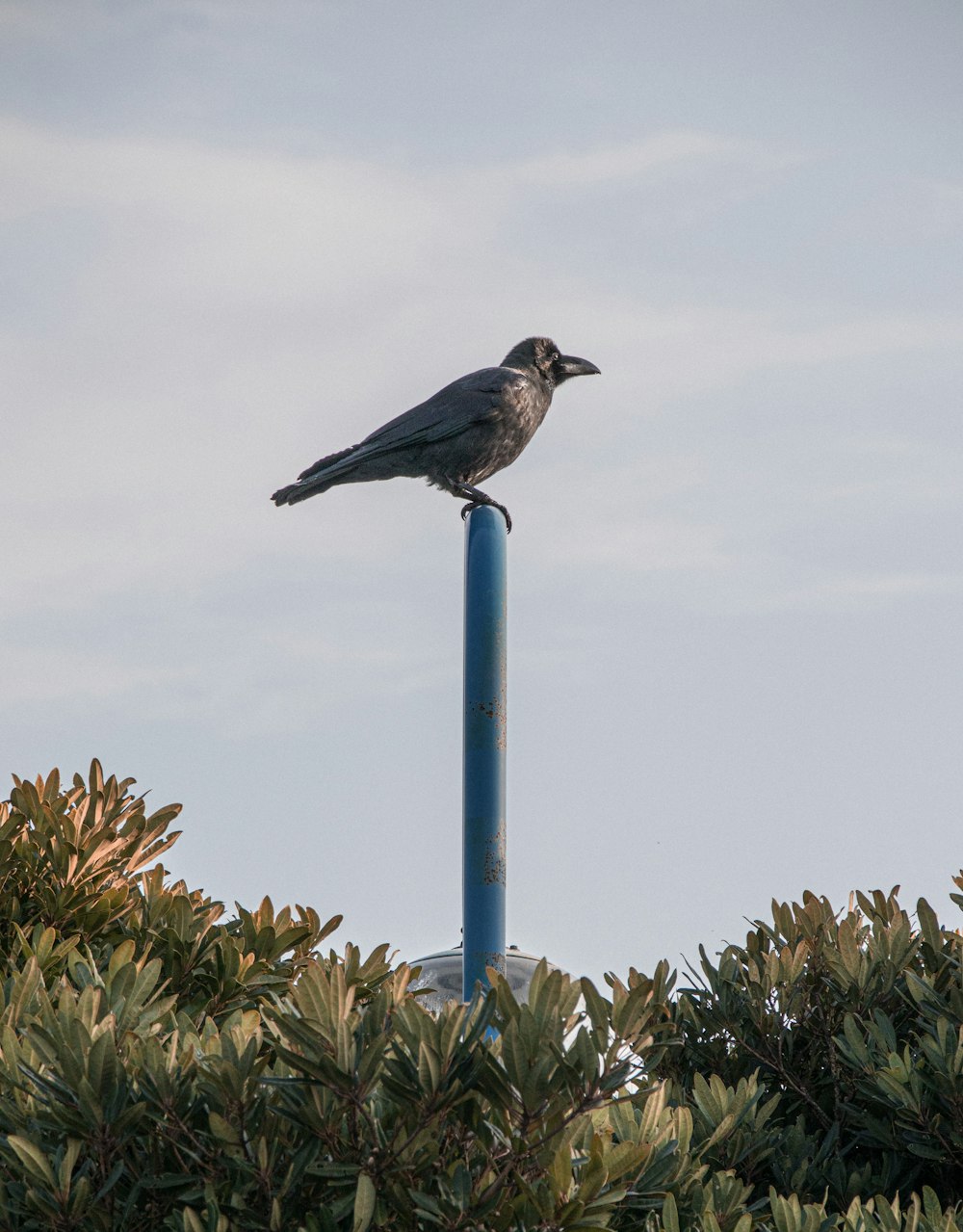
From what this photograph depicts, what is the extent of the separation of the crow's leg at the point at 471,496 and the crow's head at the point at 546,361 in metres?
1.08

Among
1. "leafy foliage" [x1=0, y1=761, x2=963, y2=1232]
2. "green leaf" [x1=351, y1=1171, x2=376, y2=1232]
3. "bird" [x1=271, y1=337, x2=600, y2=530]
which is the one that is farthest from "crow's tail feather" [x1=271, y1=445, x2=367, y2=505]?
"green leaf" [x1=351, y1=1171, x2=376, y2=1232]

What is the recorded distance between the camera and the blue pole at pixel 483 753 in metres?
5.03

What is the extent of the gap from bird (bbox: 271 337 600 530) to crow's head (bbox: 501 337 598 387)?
422 millimetres

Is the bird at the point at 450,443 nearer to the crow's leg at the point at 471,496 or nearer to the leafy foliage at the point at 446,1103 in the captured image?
the crow's leg at the point at 471,496

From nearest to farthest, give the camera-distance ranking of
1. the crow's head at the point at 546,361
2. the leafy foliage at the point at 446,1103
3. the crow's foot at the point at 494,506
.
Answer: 1. the leafy foliage at the point at 446,1103
2. the crow's foot at the point at 494,506
3. the crow's head at the point at 546,361

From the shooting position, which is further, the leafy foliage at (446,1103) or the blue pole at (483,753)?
the blue pole at (483,753)

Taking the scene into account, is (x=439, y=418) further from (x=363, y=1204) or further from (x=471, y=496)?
(x=363, y=1204)

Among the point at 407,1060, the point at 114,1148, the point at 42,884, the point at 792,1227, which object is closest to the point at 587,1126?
the point at 407,1060

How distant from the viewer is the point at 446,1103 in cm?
279

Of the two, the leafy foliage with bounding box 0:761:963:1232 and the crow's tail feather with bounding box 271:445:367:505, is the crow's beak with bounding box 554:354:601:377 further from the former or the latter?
the leafy foliage with bounding box 0:761:963:1232

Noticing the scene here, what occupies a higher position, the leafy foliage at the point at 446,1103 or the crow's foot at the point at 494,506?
the crow's foot at the point at 494,506

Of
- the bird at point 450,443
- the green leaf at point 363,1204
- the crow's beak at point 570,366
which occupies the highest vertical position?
the crow's beak at point 570,366

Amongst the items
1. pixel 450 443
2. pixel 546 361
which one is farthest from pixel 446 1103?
pixel 546 361

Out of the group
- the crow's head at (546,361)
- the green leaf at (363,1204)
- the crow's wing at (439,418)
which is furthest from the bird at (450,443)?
the green leaf at (363,1204)
